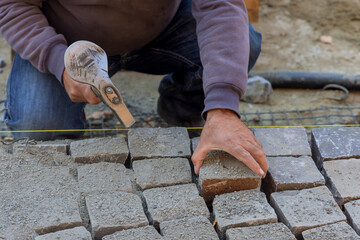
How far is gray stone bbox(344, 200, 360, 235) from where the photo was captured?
2.29 meters

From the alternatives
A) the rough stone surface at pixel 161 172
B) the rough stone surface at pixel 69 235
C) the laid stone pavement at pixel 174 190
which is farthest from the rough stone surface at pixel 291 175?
the rough stone surface at pixel 69 235

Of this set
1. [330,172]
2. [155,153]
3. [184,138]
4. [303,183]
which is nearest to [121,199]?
[155,153]

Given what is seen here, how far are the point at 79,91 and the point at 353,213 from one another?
1.58 metres

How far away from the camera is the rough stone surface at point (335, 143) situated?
8.91ft

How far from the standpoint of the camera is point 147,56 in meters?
3.46

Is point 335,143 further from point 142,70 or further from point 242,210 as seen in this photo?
point 142,70

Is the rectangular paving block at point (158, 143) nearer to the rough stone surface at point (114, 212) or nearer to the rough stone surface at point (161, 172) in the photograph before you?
Answer: the rough stone surface at point (161, 172)

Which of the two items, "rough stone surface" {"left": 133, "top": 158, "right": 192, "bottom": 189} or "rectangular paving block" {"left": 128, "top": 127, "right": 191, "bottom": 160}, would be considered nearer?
"rough stone surface" {"left": 133, "top": 158, "right": 192, "bottom": 189}

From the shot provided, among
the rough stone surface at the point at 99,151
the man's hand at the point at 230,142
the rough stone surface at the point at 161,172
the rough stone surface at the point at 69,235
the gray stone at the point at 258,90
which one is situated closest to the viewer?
the rough stone surface at the point at 69,235

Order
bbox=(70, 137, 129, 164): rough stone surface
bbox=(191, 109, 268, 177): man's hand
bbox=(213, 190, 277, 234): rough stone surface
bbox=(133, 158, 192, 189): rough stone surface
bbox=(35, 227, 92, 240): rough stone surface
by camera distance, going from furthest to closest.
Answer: bbox=(70, 137, 129, 164): rough stone surface
bbox=(133, 158, 192, 189): rough stone surface
bbox=(191, 109, 268, 177): man's hand
bbox=(213, 190, 277, 234): rough stone surface
bbox=(35, 227, 92, 240): rough stone surface

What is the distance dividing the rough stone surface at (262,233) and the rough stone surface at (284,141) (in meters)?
0.58

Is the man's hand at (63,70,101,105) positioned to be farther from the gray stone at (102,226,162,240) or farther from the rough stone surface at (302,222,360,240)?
the rough stone surface at (302,222,360,240)

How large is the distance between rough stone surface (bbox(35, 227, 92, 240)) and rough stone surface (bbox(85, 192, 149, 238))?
56mm

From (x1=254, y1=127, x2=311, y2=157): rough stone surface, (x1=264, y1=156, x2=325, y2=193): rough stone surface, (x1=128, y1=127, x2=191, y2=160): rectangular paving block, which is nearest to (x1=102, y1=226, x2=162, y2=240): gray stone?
(x1=128, y1=127, x2=191, y2=160): rectangular paving block
